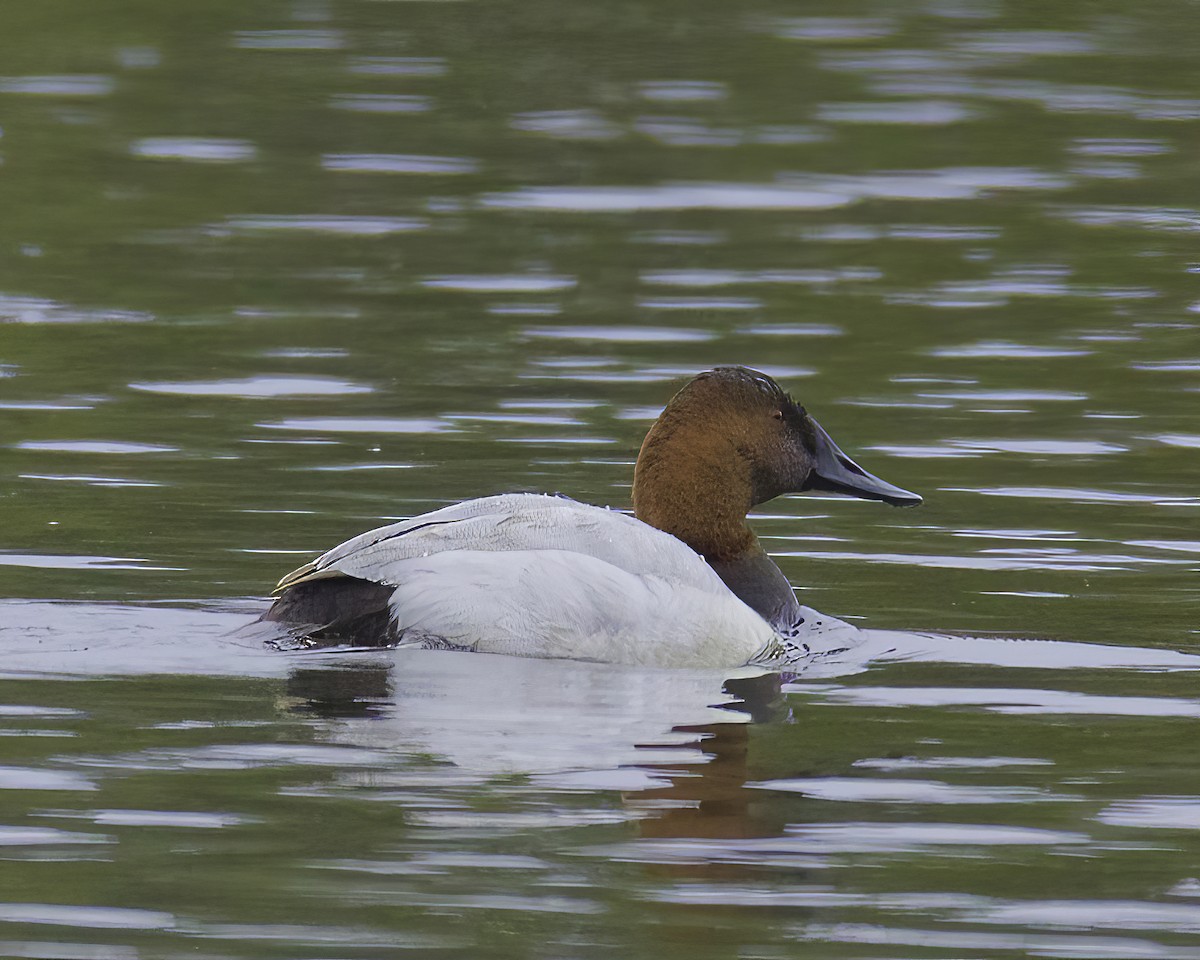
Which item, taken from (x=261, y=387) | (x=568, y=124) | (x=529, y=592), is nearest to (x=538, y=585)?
(x=529, y=592)

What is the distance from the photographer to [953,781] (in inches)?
232

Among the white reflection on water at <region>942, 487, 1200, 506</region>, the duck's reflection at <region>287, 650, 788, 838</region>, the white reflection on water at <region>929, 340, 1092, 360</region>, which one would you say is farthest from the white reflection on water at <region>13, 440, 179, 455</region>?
the white reflection on water at <region>929, 340, 1092, 360</region>

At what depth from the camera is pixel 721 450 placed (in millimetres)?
8023

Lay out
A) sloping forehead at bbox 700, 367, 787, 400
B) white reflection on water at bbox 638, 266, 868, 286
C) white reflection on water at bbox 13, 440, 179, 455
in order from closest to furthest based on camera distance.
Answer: sloping forehead at bbox 700, 367, 787, 400 → white reflection on water at bbox 13, 440, 179, 455 → white reflection on water at bbox 638, 266, 868, 286

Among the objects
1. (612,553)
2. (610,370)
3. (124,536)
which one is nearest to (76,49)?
(610,370)

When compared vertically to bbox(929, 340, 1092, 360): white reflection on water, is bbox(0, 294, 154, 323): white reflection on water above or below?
above

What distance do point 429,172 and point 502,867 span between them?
10892mm

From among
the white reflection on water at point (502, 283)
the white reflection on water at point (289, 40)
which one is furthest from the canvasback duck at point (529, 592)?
the white reflection on water at point (289, 40)

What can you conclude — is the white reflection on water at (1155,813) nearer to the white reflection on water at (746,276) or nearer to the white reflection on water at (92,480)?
the white reflection on water at (92,480)

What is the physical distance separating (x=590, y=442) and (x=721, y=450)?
76.0 inches

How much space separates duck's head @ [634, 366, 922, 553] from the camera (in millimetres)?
7953

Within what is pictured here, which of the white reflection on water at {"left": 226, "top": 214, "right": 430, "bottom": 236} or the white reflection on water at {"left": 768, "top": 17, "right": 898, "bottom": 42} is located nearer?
the white reflection on water at {"left": 226, "top": 214, "right": 430, "bottom": 236}

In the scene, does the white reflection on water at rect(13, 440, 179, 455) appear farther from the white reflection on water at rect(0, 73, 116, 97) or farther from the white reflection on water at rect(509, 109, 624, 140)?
the white reflection on water at rect(0, 73, 116, 97)

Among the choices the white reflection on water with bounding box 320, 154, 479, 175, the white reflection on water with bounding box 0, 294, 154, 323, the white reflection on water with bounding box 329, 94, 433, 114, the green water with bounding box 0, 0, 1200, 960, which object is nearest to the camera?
the green water with bounding box 0, 0, 1200, 960
